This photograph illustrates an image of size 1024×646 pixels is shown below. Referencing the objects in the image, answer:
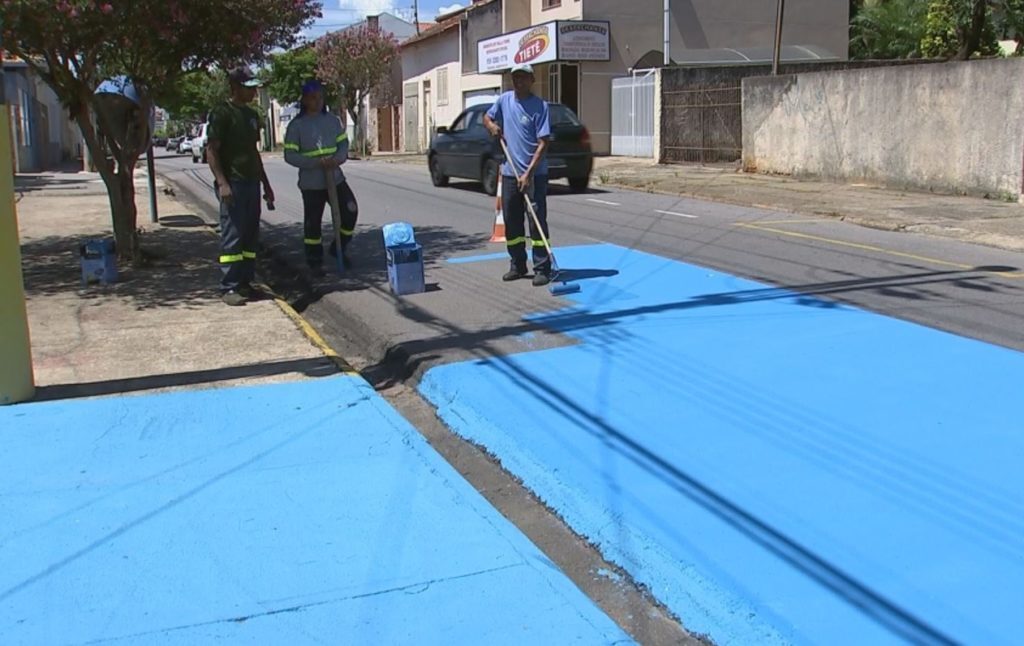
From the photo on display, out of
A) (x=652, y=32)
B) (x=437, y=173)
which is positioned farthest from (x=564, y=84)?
(x=437, y=173)

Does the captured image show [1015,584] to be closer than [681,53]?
Yes

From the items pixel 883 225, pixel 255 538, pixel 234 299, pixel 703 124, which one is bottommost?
pixel 255 538

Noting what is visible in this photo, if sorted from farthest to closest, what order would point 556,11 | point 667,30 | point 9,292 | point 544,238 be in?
point 556,11 < point 667,30 < point 544,238 < point 9,292

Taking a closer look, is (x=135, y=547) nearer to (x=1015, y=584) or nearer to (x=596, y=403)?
(x=596, y=403)

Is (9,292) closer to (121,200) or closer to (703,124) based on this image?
(121,200)

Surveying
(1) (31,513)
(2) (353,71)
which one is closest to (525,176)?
(1) (31,513)

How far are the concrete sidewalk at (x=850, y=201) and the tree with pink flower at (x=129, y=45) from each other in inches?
317

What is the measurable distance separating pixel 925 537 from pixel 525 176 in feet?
17.0

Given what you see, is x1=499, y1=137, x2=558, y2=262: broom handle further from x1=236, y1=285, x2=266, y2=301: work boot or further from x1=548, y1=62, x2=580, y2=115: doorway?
x1=548, y1=62, x2=580, y2=115: doorway

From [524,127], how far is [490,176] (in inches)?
388

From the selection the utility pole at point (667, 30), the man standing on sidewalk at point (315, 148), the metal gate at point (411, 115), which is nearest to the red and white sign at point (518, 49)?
the utility pole at point (667, 30)

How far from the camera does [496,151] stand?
17.9 meters

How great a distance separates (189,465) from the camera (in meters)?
4.94

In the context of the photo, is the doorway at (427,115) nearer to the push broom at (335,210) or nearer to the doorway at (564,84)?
the doorway at (564,84)
